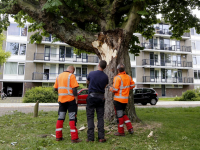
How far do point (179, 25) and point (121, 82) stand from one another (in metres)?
8.04

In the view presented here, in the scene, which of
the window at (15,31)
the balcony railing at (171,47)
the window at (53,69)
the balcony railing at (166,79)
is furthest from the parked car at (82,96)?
the balcony railing at (171,47)

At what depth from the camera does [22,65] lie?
2714 cm

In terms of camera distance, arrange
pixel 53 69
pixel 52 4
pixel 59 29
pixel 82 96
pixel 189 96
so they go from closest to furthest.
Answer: pixel 52 4, pixel 59 29, pixel 82 96, pixel 189 96, pixel 53 69

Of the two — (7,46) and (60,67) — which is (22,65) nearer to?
(7,46)

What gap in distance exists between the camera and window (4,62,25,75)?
2642 centimetres

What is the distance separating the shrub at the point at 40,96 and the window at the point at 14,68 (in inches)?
367

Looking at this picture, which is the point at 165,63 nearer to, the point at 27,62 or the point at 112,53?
the point at 27,62

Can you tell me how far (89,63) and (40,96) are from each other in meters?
12.4

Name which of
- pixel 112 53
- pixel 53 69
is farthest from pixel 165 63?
pixel 112 53

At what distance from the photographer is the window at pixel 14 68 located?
26.4m

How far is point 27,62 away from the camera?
2719 centimetres

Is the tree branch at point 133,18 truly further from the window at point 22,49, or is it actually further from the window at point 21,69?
the window at point 22,49

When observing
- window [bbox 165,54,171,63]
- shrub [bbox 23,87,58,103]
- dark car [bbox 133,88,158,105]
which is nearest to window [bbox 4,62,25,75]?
shrub [bbox 23,87,58,103]

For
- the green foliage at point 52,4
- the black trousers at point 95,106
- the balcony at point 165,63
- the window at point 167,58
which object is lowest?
the black trousers at point 95,106
